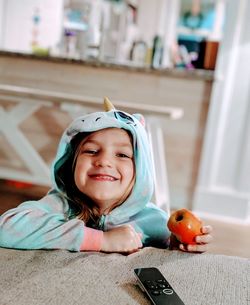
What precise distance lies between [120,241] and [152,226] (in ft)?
0.51

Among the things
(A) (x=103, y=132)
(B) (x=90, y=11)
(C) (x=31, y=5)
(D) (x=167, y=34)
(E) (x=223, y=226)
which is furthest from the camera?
(D) (x=167, y=34)

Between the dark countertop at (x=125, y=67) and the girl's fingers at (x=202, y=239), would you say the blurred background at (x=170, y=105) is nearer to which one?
the dark countertop at (x=125, y=67)

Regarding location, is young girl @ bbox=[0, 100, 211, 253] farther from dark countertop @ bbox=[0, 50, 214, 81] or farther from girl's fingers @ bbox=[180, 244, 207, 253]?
dark countertop @ bbox=[0, 50, 214, 81]

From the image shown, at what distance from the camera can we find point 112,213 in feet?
2.97

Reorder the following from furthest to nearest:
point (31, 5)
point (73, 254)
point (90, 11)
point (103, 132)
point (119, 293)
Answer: point (31, 5) → point (90, 11) → point (103, 132) → point (73, 254) → point (119, 293)

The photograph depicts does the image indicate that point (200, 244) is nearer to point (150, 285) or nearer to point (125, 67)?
point (150, 285)

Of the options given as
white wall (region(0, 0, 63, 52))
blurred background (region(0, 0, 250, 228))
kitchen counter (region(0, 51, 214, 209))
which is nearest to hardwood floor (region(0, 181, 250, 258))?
blurred background (region(0, 0, 250, 228))

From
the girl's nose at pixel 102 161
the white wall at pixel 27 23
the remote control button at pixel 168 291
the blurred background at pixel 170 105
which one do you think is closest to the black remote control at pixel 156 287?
the remote control button at pixel 168 291

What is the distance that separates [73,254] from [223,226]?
1.76 m

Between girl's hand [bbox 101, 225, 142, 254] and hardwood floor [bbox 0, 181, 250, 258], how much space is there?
118 centimetres

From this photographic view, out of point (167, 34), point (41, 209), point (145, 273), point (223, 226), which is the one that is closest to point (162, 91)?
point (223, 226)

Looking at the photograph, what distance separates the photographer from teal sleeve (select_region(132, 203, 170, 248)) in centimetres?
94

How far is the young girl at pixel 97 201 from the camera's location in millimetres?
784

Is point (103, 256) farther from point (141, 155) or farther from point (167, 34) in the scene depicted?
point (167, 34)
